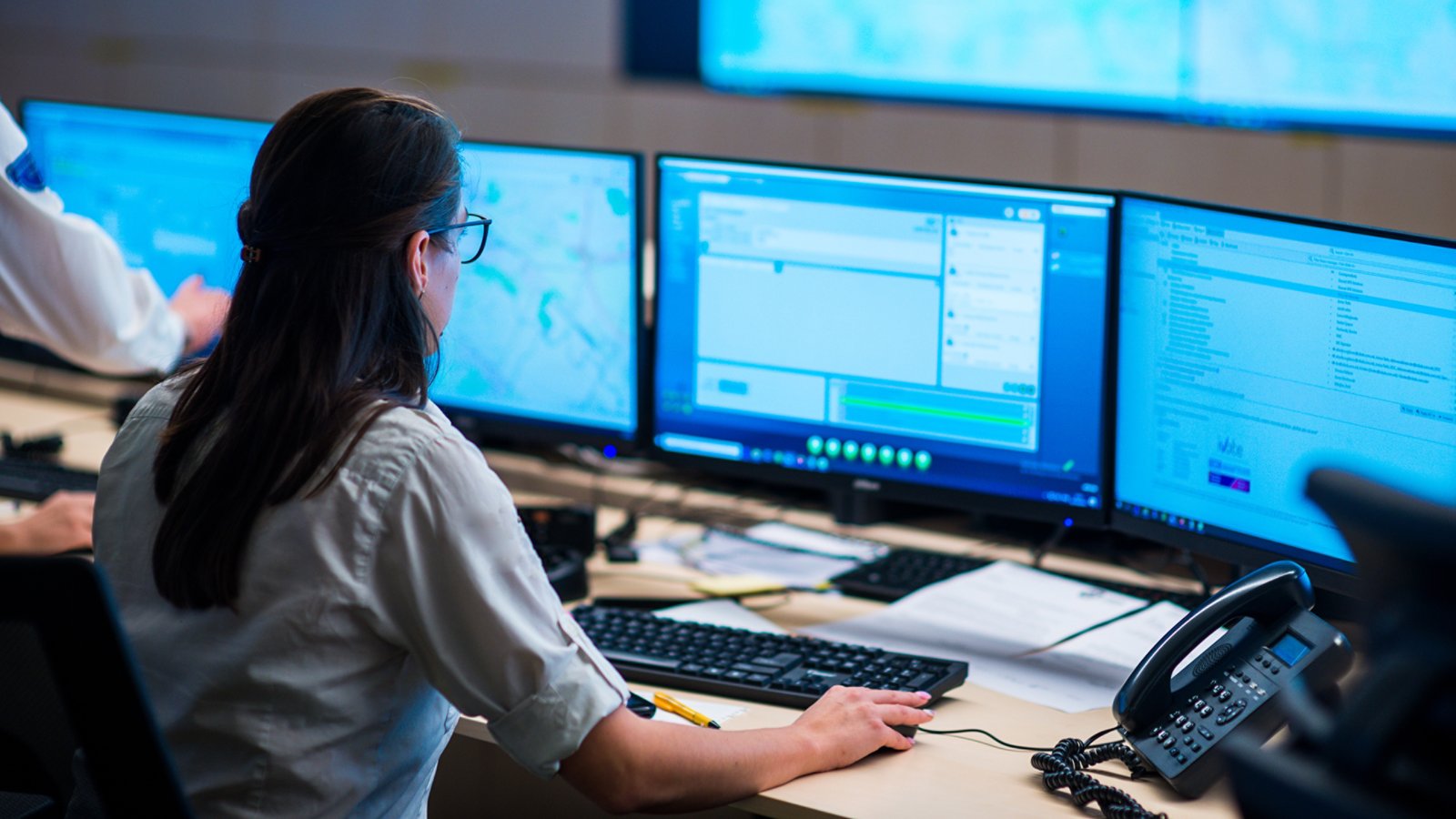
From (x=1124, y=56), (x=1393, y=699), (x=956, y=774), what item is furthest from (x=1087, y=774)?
(x=1124, y=56)

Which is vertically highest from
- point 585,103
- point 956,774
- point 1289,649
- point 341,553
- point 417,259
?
point 585,103

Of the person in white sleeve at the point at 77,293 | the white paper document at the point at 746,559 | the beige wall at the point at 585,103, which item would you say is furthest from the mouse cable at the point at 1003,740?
the beige wall at the point at 585,103

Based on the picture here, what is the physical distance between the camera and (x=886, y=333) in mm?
1753

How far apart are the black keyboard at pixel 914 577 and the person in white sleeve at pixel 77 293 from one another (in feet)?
3.03

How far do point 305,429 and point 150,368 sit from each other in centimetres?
131

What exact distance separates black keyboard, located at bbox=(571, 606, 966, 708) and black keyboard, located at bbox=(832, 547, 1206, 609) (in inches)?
9.2

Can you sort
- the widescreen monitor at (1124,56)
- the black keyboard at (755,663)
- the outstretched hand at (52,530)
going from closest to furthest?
the black keyboard at (755,663) → the outstretched hand at (52,530) → the widescreen monitor at (1124,56)

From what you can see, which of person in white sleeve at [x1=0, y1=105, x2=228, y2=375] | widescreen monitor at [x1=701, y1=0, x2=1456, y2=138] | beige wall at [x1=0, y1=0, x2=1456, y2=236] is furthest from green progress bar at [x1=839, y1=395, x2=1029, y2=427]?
widescreen monitor at [x1=701, y1=0, x2=1456, y2=138]

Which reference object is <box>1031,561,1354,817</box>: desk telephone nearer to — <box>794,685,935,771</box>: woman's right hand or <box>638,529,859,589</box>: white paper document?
<box>794,685,935,771</box>: woman's right hand

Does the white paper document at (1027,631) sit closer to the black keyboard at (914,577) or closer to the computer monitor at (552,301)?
the black keyboard at (914,577)

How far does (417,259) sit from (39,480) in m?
1.25

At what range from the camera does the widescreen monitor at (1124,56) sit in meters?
3.42

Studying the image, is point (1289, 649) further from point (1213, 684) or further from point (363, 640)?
point (363, 640)

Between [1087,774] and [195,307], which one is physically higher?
[195,307]
